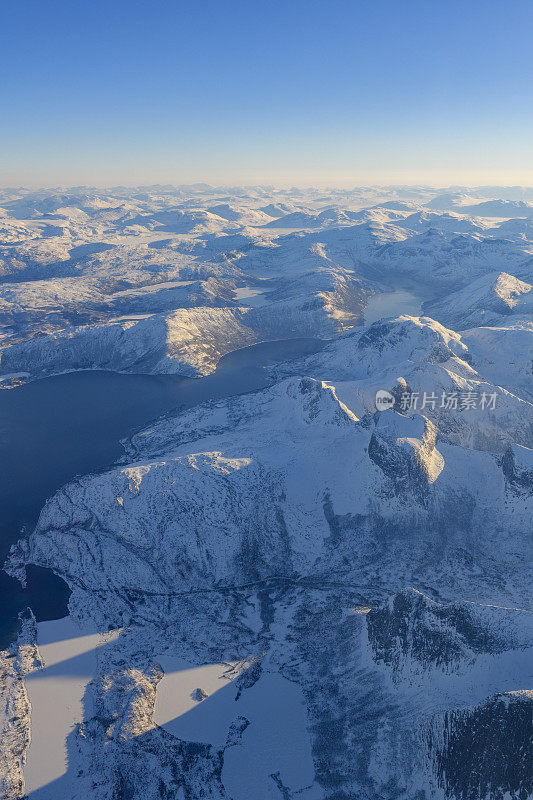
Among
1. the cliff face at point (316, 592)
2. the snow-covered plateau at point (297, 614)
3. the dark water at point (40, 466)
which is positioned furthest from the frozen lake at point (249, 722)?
the dark water at point (40, 466)

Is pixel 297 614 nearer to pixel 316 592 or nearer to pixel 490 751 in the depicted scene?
pixel 316 592

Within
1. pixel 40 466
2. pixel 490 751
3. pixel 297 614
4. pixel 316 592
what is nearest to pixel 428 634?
pixel 490 751

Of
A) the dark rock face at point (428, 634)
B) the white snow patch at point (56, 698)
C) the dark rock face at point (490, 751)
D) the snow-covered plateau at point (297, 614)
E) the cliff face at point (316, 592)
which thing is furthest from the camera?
the dark rock face at point (428, 634)

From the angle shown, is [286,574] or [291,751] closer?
[291,751]

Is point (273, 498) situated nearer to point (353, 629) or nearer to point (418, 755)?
point (353, 629)

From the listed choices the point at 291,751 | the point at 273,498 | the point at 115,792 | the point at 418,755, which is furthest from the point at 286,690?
the point at 273,498

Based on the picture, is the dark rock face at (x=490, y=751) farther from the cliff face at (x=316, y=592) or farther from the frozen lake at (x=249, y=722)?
the frozen lake at (x=249, y=722)

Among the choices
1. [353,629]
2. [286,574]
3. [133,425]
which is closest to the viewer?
[353,629]

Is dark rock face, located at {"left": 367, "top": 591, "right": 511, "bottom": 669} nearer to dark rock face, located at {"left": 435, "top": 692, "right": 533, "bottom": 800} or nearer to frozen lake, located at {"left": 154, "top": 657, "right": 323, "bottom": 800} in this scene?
dark rock face, located at {"left": 435, "top": 692, "right": 533, "bottom": 800}
